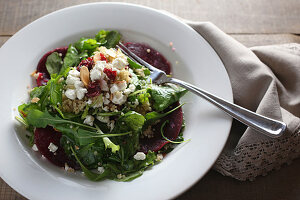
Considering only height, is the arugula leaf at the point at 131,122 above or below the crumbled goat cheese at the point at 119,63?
below

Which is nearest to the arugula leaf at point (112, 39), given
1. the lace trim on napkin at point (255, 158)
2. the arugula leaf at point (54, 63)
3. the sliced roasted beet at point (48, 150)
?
the arugula leaf at point (54, 63)

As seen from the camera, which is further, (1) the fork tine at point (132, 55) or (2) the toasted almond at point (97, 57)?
(1) the fork tine at point (132, 55)

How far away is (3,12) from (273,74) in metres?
2.64

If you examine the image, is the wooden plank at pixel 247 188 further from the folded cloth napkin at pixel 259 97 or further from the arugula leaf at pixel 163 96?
the arugula leaf at pixel 163 96

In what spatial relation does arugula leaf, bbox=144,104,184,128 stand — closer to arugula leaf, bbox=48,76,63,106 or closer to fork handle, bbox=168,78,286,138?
fork handle, bbox=168,78,286,138

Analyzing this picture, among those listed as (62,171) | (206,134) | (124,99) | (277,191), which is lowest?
(277,191)

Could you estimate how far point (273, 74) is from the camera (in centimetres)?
276

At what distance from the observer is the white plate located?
2.16 metres

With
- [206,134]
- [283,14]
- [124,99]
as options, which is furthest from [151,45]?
[283,14]

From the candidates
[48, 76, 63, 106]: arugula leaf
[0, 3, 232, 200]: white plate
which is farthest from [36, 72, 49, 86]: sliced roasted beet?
[48, 76, 63, 106]: arugula leaf

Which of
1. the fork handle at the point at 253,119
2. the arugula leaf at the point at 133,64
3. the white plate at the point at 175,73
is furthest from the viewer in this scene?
the arugula leaf at the point at 133,64

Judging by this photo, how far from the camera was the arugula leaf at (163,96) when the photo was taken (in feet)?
8.04

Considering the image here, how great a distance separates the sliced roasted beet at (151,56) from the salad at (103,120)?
306mm

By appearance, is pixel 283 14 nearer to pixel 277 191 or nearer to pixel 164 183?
pixel 277 191
